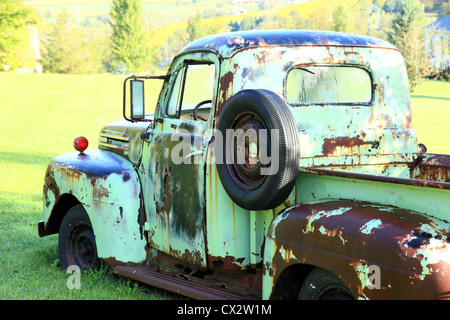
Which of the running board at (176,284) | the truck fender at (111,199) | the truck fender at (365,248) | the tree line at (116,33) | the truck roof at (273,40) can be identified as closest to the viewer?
the truck fender at (365,248)

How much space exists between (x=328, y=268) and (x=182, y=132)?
5.67 feet

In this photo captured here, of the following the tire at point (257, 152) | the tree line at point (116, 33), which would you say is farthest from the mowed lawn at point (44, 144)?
the tree line at point (116, 33)

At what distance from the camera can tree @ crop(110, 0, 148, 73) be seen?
8712 cm

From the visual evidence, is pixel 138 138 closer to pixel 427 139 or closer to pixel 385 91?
pixel 385 91

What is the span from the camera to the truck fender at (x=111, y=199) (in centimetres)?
468

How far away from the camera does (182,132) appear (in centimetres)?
439

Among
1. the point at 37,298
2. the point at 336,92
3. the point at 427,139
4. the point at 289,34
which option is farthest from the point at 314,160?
the point at 427,139

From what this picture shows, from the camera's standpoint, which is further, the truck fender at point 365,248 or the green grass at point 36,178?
the green grass at point 36,178

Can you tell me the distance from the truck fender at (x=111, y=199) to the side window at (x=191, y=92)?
62 centimetres

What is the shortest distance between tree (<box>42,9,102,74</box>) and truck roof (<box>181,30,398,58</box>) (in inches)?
3420

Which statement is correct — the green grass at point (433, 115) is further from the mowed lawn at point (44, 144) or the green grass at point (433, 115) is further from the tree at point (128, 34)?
the tree at point (128, 34)

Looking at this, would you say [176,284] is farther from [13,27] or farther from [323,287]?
[13,27]

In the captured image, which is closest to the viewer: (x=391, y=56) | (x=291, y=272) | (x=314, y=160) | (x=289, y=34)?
(x=291, y=272)

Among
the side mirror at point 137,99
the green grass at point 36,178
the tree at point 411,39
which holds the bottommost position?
the green grass at point 36,178
